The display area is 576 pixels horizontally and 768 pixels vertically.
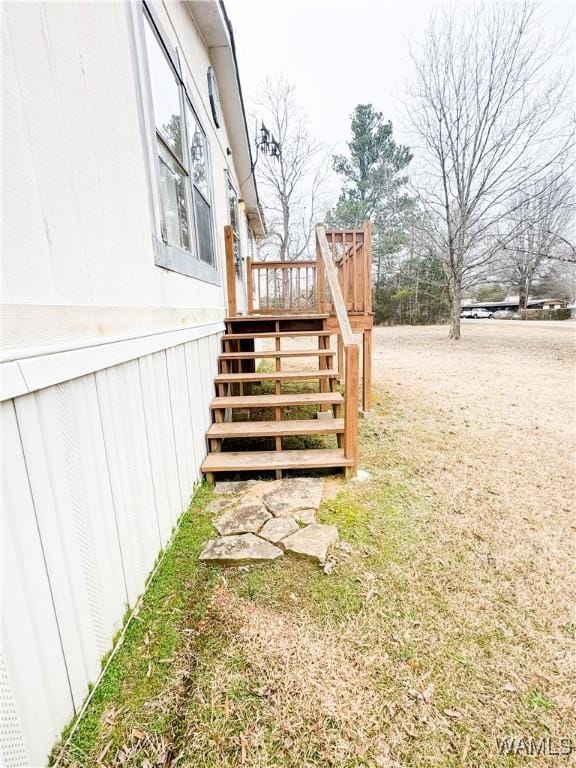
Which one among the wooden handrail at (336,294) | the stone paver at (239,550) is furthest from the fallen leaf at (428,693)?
the wooden handrail at (336,294)

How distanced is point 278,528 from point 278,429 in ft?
3.46

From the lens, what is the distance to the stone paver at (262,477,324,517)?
272 cm

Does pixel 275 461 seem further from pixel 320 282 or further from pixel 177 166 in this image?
pixel 320 282

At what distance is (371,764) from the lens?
3.98 feet

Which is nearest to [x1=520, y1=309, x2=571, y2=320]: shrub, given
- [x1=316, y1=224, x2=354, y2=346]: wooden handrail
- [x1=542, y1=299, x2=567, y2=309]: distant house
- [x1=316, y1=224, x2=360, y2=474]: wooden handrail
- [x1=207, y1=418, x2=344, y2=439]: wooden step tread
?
[x1=542, y1=299, x2=567, y2=309]: distant house

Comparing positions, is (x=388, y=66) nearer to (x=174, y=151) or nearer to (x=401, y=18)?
(x=401, y=18)

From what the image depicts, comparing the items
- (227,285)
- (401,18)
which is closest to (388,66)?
(401,18)

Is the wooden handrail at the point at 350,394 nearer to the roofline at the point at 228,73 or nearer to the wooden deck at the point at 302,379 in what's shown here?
the wooden deck at the point at 302,379

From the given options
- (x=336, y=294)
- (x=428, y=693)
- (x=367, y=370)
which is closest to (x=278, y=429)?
(x=336, y=294)

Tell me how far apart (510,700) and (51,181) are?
8.59ft

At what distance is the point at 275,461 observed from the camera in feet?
10.5

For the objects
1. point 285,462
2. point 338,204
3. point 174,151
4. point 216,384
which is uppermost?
point 338,204

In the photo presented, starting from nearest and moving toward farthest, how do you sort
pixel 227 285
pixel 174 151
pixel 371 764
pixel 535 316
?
pixel 371 764
pixel 174 151
pixel 227 285
pixel 535 316

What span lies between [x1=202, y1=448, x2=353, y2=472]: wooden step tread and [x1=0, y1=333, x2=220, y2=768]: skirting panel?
95 cm
